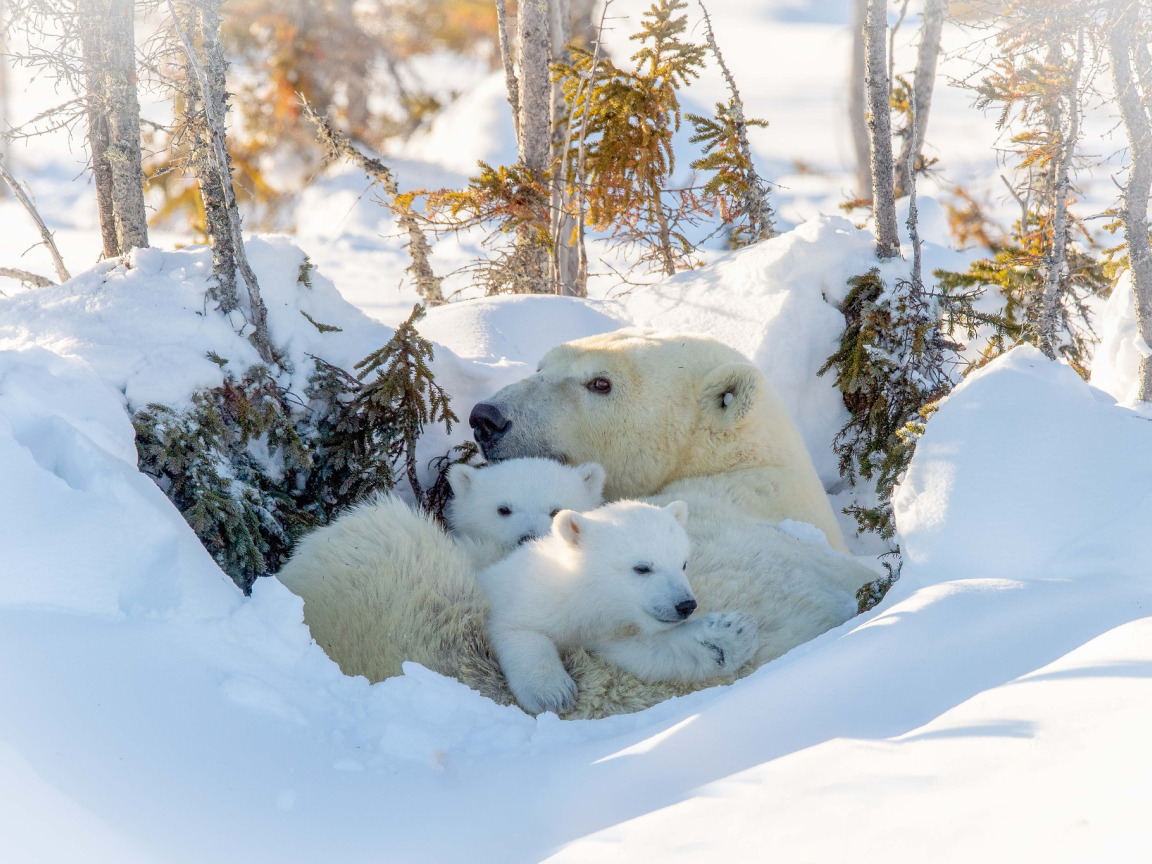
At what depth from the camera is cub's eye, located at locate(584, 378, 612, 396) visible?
398cm

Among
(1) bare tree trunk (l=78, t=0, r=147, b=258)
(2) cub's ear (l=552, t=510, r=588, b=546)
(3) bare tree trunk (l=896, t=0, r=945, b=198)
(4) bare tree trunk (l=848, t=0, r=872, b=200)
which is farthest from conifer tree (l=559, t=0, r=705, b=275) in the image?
(4) bare tree trunk (l=848, t=0, r=872, b=200)

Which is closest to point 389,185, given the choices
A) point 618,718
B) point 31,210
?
point 31,210

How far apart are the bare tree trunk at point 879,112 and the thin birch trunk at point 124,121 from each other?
12.0 ft

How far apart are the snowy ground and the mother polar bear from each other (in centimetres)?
39

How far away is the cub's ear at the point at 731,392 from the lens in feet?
12.3

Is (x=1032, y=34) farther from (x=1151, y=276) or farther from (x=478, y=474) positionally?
(x=478, y=474)

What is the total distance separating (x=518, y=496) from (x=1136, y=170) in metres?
2.95

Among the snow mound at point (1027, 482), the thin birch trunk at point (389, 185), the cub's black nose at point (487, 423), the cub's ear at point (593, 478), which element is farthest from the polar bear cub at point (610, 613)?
the thin birch trunk at point (389, 185)

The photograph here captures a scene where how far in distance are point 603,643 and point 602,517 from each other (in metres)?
0.38

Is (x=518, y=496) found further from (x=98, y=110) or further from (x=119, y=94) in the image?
(x=98, y=110)

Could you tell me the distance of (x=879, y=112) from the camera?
5.20m

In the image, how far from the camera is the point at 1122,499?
92.4 inches

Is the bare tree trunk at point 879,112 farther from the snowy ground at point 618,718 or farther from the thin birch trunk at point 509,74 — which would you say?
the thin birch trunk at point 509,74

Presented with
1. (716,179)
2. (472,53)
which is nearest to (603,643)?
(716,179)
